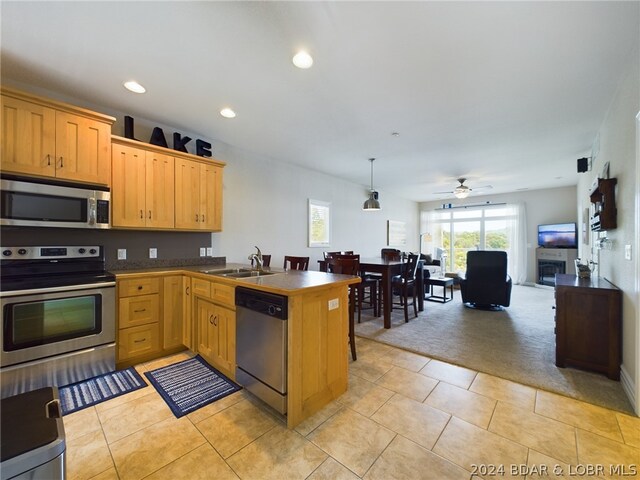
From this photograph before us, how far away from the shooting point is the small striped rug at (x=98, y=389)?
207 centimetres

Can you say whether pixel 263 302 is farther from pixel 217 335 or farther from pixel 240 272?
pixel 240 272

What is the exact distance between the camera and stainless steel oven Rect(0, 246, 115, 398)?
2014 millimetres

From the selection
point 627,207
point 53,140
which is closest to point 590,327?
point 627,207

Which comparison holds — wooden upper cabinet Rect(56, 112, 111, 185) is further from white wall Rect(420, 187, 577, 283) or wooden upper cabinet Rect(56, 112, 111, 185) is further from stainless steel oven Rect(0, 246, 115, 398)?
white wall Rect(420, 187, 577, 283)

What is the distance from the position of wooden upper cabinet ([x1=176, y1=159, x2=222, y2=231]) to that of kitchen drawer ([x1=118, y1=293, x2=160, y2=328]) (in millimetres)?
909

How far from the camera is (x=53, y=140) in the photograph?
2.36m

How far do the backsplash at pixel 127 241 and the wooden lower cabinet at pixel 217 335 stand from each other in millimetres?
1019

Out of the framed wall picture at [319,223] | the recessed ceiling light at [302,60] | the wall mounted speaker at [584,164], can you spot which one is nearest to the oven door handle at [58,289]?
the recessed ceiling light at [302,60]

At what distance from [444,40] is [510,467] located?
9.03 ft

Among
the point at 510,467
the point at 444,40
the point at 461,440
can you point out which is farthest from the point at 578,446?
the point at 444,40

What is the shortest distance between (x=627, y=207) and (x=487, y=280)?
2682 mm

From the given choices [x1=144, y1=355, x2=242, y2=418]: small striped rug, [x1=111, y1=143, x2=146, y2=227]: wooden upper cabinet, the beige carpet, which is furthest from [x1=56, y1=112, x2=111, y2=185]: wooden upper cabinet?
the beige carpet

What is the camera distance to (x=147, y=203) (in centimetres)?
296

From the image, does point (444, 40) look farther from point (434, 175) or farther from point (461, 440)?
point (434, 175)
